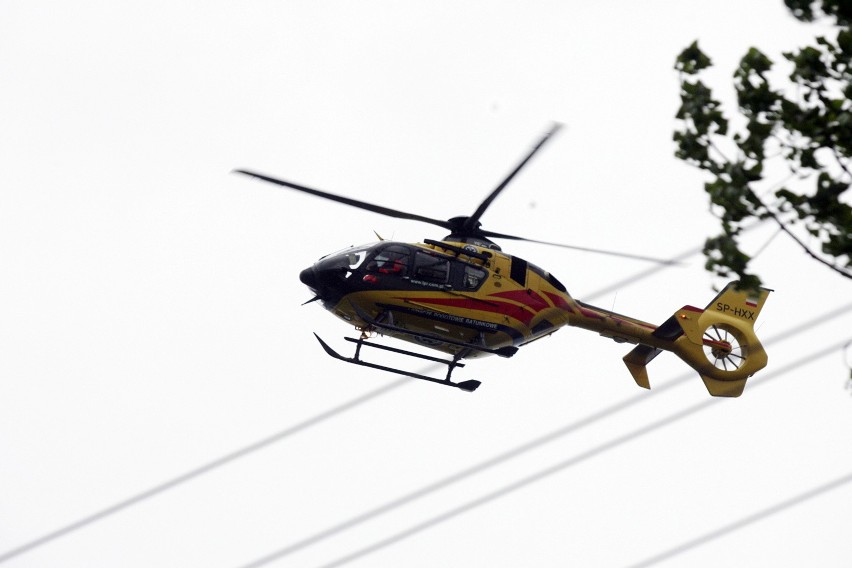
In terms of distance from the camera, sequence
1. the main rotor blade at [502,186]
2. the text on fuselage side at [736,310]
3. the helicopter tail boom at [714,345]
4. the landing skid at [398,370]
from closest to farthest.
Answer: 1. the main rotor blade at [502,186]
2. the landing skid at [398,370]
3. the helicopter tail boom at [714,345]
4. the text on fuselage side at [736,310]

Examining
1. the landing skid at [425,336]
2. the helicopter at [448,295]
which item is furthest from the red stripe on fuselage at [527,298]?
the landing skid at [425,336]

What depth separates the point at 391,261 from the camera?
86.7 feet

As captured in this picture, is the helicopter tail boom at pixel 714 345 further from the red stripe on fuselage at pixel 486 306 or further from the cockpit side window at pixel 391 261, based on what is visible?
the cockpit side window at pixel 391 261

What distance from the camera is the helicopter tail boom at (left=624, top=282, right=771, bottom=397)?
2991 centimetres

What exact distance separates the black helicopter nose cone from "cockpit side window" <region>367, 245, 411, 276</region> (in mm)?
1077

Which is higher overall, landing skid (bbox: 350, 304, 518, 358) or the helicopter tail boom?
landing skid (bbox: 350, 304, 518, 358)

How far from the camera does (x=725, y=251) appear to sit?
48.1 feet

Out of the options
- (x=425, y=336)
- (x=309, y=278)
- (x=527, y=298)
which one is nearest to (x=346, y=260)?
(x=309, y=278)

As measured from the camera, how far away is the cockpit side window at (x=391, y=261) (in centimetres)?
2633

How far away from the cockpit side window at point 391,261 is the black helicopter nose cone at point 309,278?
1077mm

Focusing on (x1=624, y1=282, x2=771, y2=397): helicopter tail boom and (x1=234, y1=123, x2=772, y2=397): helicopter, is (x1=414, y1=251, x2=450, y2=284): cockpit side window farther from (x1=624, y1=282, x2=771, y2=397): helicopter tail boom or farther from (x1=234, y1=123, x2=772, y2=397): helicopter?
(x1=624, y1=282, x2=771, y2=397): helicopter tail boom

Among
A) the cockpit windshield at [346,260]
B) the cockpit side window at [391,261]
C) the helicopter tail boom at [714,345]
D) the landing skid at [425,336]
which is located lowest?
the helicopter tail boom at [714,345]

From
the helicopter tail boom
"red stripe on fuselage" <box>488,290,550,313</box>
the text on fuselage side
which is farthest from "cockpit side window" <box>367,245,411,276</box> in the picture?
the text on fuselage side

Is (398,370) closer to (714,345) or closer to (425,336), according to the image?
(425,336)
